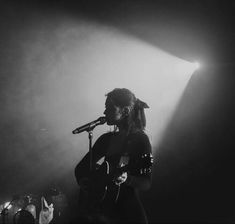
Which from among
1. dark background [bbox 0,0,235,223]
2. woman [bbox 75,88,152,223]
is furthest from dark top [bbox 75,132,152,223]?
dark background [bbox 0,0,235,223]

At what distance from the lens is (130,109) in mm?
3191

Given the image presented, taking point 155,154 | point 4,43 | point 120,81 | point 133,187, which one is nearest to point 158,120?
point 155,154

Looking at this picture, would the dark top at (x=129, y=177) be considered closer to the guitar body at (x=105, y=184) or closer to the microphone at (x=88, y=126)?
the guitar body at (x=105, y=184)

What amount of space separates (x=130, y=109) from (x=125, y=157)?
0.55m

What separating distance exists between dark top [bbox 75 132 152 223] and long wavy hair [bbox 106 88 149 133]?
0.50 ft

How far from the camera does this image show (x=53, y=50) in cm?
745

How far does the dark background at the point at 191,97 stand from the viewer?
5988mm

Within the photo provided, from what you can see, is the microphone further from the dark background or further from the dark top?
the dark background

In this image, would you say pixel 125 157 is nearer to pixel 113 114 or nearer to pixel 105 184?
pixel 105 184

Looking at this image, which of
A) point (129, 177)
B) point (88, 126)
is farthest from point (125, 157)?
point (88, 126)

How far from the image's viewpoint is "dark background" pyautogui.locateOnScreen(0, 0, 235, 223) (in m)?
5.99

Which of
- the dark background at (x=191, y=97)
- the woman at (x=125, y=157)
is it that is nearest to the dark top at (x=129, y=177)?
the woman at (x=125, y=157)

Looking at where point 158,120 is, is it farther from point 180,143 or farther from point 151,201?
point 151,201

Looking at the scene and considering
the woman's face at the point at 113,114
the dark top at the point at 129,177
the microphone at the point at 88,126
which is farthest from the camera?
the woman's face at the point at 113,114
